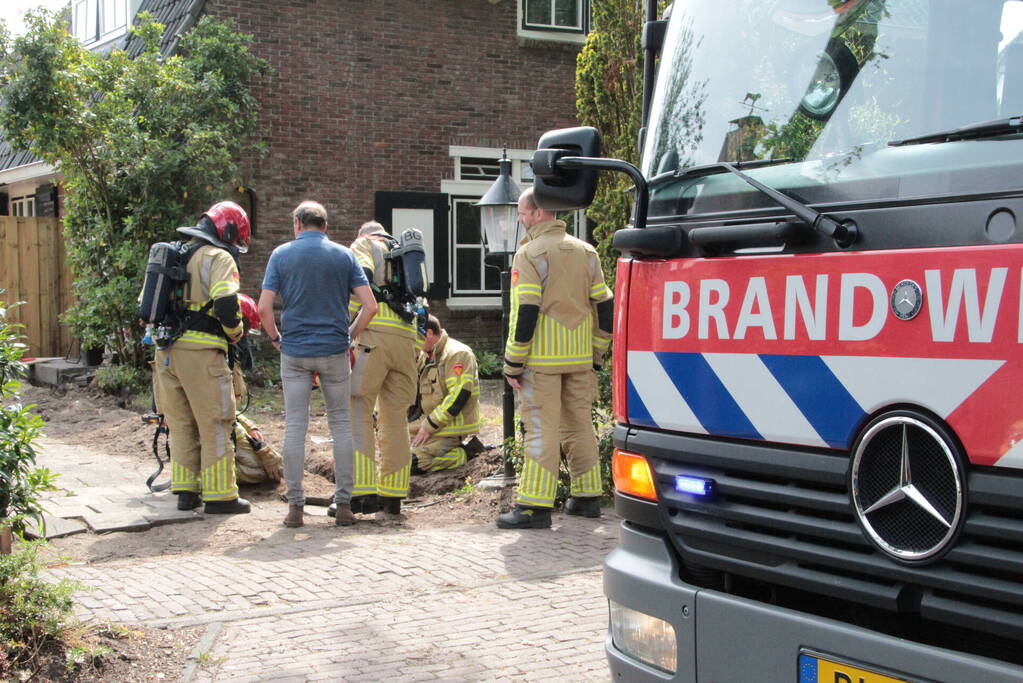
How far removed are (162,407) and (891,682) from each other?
584 cm

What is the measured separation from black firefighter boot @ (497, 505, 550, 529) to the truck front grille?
135 inches

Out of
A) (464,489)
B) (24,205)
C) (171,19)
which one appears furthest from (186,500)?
(24,205)

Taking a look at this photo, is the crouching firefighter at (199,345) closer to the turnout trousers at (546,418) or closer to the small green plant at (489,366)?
the turnout trousers at (546,418)

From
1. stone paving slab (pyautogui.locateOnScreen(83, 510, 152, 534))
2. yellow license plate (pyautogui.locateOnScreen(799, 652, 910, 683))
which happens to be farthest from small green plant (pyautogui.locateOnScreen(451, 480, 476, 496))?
yellow license plate (pyautogui.locateOnScreen(799, 652, 910, 683))

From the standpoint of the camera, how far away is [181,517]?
22.5 feet

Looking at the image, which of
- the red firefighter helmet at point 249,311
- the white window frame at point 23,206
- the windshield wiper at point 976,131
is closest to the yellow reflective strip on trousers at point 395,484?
the red firefighter helmet at point 249,311

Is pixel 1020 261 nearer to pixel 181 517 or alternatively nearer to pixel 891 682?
pixel 891 682

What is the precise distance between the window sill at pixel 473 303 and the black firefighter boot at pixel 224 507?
8793 mm

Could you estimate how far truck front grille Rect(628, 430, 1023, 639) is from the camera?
223 cm

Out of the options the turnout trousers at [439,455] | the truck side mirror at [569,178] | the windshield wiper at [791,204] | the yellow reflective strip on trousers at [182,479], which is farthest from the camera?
the turnout trousers at [439,455]

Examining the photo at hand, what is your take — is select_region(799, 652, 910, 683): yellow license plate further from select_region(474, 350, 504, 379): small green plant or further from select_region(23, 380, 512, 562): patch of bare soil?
select_region(474, 350, 504, 379): small green plant

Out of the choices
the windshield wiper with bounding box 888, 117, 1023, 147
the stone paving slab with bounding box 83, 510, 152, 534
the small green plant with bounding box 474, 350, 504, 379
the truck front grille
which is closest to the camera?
the truck front grille

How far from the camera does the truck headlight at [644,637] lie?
288cm

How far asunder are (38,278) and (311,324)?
404 inches
